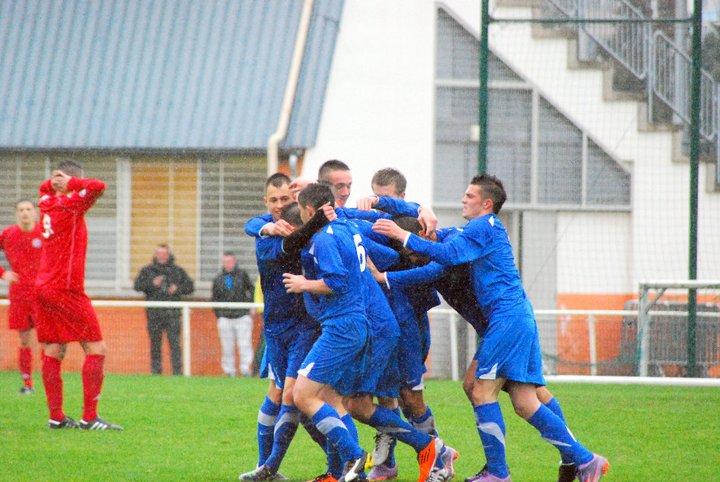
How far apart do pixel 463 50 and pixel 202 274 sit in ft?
17.2

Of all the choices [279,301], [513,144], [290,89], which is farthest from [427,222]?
[290,89]

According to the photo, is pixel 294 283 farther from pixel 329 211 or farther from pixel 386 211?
pixel 386 211

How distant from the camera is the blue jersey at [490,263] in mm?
7350

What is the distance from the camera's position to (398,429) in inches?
294

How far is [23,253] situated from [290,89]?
5.52 metres

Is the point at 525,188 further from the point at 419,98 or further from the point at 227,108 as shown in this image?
the point at 227,108

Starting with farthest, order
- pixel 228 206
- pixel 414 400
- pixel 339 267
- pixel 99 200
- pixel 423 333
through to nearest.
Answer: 1. pixel 99 200
2. pixel 228 206
3. pixel 423 333
4. pixel 414 400
5. pixel 339 267

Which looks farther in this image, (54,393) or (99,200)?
(99,200)

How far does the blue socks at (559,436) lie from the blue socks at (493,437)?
220mm

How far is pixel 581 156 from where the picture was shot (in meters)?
17.8

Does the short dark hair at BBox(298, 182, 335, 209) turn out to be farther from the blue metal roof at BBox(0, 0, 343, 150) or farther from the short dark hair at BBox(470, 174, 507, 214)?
the blue metal roof at BBox(0, 0, 343, 150)

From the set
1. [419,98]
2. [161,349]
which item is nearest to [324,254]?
[161,349]

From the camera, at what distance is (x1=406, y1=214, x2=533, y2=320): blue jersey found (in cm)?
735

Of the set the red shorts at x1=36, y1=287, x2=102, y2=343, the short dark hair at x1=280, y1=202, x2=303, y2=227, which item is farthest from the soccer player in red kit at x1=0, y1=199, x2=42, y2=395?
the short dark hair at x1=280, y1=202, x2=303, y2=227
